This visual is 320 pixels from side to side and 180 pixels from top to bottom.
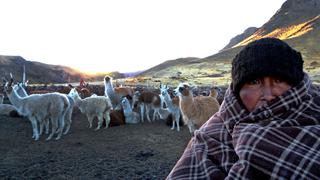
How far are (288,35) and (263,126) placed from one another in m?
129

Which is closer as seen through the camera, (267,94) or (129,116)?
(267,94)

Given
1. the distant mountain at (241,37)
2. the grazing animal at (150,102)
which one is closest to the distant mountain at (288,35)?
the distant mountain at (241,37)

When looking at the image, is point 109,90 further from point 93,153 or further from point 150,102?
point 93,153

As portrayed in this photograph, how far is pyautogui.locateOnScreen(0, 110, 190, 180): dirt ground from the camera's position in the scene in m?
10.3

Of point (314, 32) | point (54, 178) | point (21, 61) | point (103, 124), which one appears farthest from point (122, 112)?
point (314, 32)

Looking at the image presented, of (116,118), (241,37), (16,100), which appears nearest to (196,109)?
(116,118)

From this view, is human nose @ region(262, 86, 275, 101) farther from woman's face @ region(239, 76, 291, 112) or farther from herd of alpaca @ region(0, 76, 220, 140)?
herd of alpaca @ region(0, 76, 220, 140)

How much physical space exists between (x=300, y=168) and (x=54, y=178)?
27.9 ft

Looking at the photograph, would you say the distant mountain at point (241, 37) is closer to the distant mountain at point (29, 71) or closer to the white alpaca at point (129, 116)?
the distant mountain at point (29, 71)

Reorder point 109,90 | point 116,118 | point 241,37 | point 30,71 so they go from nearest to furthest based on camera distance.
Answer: point 116,118 < point 109,90 < point 30,71 < point 241,37

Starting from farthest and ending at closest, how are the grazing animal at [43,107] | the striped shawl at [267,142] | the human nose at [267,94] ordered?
the grazing animal at [43,107] → the human nose at [267,94] → the striped shawl at [267,142]

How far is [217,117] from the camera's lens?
2531 millimetres

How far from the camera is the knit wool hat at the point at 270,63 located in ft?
7.31

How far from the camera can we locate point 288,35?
4978 inches
